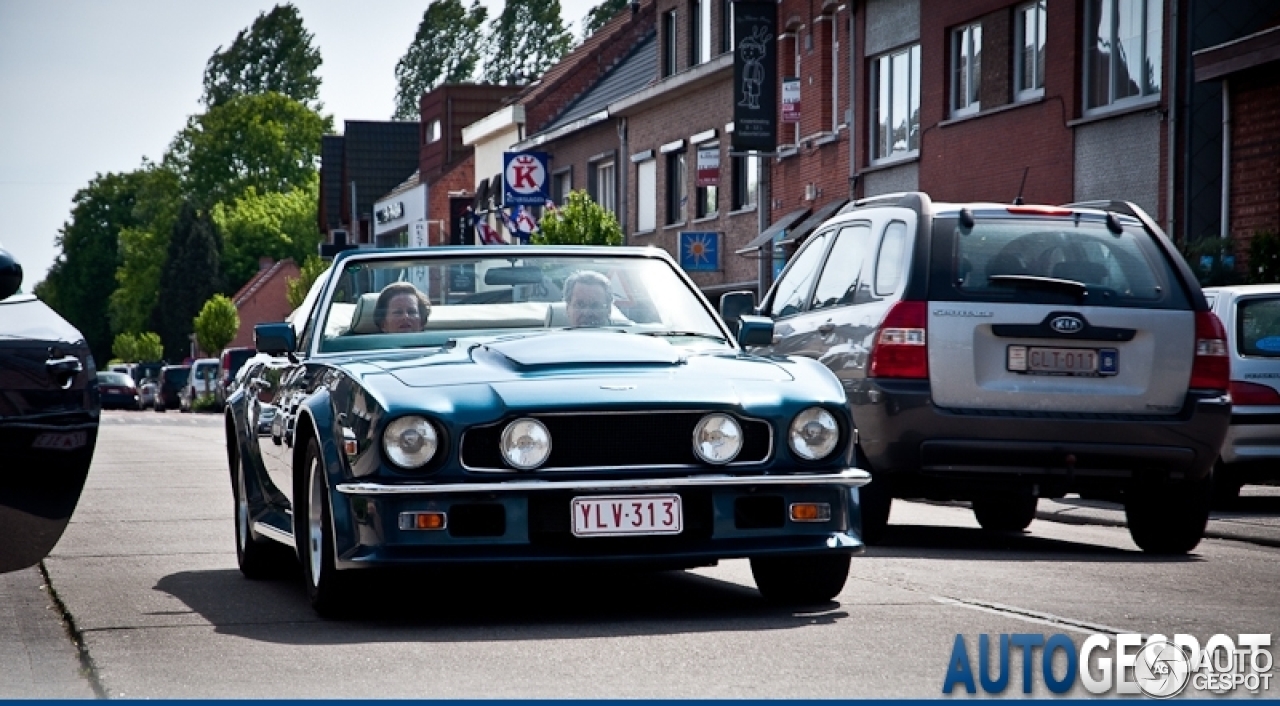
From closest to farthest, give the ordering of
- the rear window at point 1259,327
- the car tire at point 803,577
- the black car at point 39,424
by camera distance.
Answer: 1. the black car at point 39,424
2. the car tire at point 803,577
3. the rear window at point 1259,327

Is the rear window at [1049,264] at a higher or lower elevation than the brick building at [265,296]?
higher

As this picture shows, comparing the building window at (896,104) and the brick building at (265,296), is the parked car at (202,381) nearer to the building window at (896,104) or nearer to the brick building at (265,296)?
the building window at (896,104)

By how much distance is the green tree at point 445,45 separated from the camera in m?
100

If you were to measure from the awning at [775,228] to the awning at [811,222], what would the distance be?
0.16m

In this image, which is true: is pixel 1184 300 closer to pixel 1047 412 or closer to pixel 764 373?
pixel 1047 412

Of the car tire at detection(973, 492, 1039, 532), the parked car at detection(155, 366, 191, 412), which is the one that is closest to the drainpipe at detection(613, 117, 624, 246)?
the parked car at detection(155, 366, 191, 412)

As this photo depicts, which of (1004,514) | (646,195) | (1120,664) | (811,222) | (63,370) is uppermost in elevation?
(646,195)

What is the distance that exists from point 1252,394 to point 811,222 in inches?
785

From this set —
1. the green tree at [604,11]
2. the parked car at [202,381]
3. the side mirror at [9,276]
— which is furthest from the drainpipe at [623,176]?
the green tree at [604,11]

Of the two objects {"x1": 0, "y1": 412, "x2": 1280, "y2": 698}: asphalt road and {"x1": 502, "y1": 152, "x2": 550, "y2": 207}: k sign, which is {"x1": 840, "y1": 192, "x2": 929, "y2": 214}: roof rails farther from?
{"x1": 502, "y1": 152, "x2": 550, "y2": 207}: k sign

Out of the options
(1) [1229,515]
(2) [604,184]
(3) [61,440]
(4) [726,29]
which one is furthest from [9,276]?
(2) [604,184]

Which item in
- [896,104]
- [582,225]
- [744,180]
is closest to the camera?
[896,104]

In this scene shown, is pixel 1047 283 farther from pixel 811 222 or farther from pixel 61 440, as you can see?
pixel 811 222

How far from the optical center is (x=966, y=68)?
1132 inches
